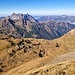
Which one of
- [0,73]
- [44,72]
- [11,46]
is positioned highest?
[44,72]

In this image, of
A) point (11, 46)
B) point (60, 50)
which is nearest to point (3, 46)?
point (11, 46)

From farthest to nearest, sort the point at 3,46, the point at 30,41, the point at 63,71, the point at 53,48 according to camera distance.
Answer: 1. the point at 30,41
2. the point at 53,48
3. the point at 3,46
4. the point at 63,71

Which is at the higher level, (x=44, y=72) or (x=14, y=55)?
(x=44, y=72)

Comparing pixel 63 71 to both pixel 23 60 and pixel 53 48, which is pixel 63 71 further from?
pixel 53 48

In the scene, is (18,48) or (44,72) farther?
(18,48)

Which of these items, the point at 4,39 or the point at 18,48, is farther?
the point at 4,39

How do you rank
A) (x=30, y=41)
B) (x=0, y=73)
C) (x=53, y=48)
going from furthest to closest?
(x=30, y=41) → (x=53, y=48) → (x=0, y=73)

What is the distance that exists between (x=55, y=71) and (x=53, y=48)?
286ft

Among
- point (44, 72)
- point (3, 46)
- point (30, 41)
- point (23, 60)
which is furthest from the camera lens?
point (30, 41)

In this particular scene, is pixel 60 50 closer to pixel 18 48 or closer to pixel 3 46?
pixel 18 48

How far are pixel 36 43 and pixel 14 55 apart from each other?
27368mm

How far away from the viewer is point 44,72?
5144 cm

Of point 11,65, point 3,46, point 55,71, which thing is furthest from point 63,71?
point 3,46

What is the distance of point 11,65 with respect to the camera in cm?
10775
